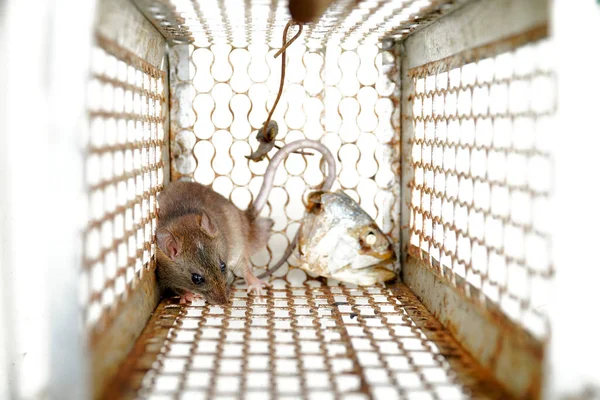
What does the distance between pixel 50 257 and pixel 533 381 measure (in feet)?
2.64

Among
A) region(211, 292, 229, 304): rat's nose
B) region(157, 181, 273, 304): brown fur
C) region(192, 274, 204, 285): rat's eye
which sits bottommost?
region(211, 292, 229, 304): rat's nose

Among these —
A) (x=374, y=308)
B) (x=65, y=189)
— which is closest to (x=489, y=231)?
(x=374, y=308)

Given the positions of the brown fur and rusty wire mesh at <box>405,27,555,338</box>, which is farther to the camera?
the brown fur

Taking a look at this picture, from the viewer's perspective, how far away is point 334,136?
2146 mm

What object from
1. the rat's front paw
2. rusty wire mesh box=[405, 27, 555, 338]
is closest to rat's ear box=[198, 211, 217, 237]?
the rat's front paw

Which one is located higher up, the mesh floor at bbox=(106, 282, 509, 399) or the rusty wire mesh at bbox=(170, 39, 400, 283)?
the rusty wire mesh at bbox=(170, 39, 400, 283)

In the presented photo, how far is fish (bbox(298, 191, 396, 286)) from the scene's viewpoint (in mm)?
A: 2010

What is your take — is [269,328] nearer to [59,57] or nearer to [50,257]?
[50,257]

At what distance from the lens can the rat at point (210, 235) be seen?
79.1 inches

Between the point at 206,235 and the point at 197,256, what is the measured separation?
100mm

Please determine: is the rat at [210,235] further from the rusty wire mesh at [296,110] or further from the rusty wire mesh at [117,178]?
the rusty wire mesh at [117,178]

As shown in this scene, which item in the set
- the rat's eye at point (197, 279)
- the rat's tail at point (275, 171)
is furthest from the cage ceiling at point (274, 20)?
the rat's eye at point (197, 279)

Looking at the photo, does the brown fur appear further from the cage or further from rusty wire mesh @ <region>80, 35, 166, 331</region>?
rusty wire mesh @ <region>80, 35, 166, 331</region>

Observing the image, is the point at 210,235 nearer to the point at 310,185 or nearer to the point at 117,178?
the point at 310,185
